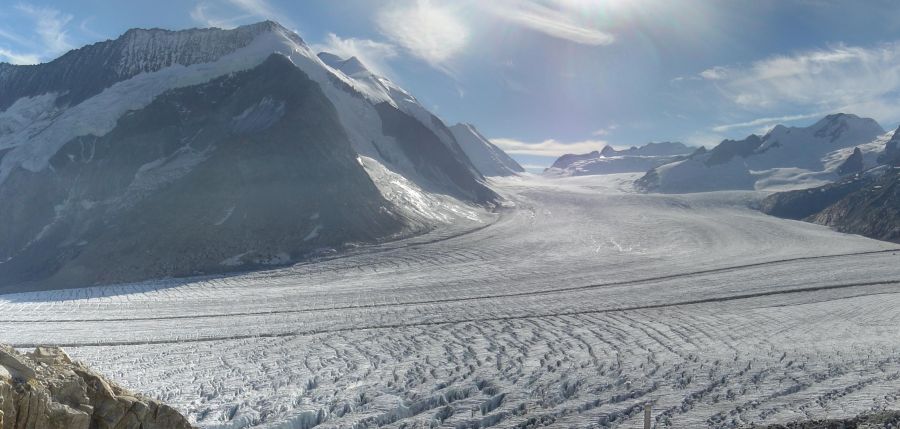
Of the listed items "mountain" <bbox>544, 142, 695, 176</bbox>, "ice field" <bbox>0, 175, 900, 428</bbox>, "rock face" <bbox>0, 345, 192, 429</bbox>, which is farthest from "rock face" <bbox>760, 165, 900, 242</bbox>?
"mountain" <bbox>544, 142, 695, 176</bbox>

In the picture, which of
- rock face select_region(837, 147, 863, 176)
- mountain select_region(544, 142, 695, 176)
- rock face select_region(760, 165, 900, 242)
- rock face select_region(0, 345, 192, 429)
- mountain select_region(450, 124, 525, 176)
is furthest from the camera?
mountain select_region(544, 142, 695, 176)

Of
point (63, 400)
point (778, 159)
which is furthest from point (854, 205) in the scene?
point (63, 400)

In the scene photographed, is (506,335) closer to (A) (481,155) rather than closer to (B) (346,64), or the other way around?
(B) (346,64)

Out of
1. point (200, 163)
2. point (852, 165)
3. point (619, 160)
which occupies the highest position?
point (619, 160)

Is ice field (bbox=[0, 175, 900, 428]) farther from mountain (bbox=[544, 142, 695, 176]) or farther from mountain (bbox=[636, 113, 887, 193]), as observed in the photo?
mountain (bbox=[544, 142, 695, 176])

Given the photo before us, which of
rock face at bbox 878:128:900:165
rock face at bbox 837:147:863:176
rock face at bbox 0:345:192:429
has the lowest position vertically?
rock face at bbox 0:345:192:429

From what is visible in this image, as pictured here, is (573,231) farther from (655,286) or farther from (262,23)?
(262,23)
